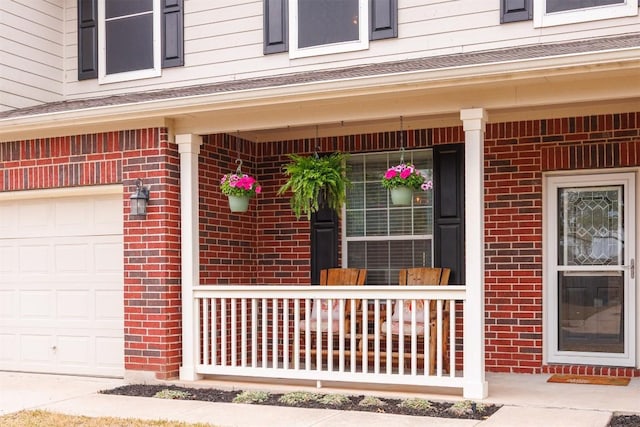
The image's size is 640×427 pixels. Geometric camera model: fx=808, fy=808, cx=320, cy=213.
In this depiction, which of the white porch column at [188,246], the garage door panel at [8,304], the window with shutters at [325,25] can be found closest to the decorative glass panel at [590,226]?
the window with shutters at [325,25]

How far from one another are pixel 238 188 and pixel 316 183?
0.78 meters

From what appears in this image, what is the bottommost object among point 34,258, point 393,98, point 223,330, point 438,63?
point 223,330

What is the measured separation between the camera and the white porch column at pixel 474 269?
6707 mm

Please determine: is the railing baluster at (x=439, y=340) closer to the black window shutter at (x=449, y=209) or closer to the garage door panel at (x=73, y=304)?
the black window shutter at (x=449, y=209)

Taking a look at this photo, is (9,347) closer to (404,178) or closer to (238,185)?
(238,185)

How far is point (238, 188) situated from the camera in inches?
315

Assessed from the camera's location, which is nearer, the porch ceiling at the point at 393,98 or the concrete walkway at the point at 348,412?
the concrete walkway at the point at 348,412

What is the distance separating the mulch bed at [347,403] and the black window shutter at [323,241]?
202 centimetres

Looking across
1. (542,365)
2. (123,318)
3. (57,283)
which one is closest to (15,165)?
(57,283)

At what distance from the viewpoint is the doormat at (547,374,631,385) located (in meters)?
7.43

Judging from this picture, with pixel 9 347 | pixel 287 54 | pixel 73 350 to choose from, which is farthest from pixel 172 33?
pixel 9 347

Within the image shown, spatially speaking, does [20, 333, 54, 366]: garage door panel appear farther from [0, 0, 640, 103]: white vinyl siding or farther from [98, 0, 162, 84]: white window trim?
[98, 0, 162, 84]: white window trim

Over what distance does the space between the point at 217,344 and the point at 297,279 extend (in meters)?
1.23

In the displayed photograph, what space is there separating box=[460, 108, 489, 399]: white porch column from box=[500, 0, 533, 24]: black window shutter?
161 centimetres
